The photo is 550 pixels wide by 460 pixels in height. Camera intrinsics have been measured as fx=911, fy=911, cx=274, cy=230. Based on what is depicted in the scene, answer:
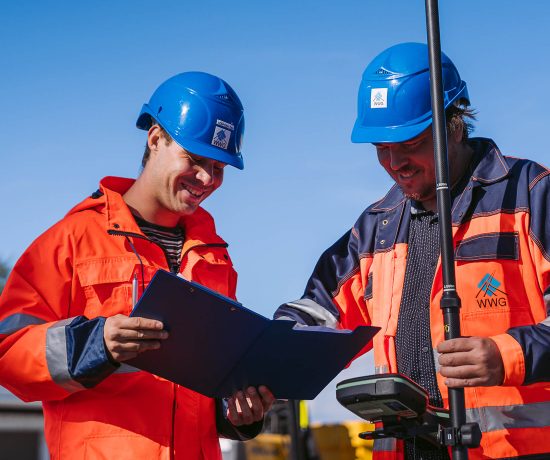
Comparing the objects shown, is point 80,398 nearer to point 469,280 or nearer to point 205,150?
point 205,150

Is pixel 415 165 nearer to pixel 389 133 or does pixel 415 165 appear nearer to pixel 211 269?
pixel 389 133

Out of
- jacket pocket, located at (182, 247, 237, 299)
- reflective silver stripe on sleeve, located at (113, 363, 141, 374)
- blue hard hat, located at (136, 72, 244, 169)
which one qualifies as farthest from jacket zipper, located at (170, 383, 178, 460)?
blue hard hat, located at (136, 72, 244, 169)

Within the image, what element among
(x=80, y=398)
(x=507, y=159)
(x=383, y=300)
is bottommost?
(x=80, y=398)

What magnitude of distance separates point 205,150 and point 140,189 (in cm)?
34

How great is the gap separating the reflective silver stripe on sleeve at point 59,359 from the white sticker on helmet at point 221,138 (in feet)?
3.75

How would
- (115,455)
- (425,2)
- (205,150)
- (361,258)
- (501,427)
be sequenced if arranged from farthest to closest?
(205,150)
(361,258)
(115,455)
(501,427)
(425,2)

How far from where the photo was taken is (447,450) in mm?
3170

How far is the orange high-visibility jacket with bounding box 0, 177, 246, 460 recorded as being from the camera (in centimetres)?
333

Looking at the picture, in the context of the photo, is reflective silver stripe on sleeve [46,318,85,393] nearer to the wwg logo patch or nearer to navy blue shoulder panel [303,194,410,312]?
navy blue shoulder panel [303,194,410,312]

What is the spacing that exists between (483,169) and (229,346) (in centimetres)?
118

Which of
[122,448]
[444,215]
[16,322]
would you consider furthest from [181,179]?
[444,215]

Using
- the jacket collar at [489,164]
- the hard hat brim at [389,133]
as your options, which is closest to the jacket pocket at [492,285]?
the jacket collar at [489,164]

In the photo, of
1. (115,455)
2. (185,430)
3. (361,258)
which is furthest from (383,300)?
(115,455)

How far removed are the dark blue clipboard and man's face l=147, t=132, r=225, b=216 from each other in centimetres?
91
